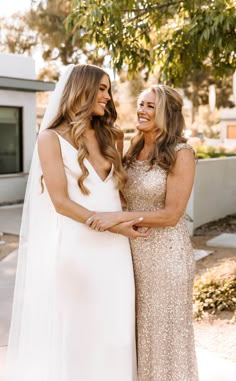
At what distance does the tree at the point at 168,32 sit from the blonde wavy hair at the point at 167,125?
108 inches

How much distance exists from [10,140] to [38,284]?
38.5 ft

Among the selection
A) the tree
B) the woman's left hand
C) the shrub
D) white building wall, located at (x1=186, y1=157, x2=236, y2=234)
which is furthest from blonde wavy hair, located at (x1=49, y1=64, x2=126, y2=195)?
white building wall, located at (x1=186, y1=157, x2=236, y2=234)

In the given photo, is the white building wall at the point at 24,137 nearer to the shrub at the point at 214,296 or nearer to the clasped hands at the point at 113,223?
the shrub at the point at 214,296

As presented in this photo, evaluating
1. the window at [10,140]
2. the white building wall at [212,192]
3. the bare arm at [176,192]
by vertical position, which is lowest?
the bare arm at [176,192]

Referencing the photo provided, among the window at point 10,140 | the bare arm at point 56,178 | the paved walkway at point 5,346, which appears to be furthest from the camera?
the window at point 10,140

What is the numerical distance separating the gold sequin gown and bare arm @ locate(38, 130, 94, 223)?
40cm

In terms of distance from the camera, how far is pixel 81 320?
2.90 metres

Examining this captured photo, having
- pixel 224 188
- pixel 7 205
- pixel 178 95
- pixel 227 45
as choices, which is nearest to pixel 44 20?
pixel 7 205

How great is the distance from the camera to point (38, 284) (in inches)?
118

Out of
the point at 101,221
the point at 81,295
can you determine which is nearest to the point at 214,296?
the point at 81,295

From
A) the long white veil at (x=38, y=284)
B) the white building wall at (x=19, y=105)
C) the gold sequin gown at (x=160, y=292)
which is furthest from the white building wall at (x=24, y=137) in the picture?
the gold sequin gown at (x=160, y=292)

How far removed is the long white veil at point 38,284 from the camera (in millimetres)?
2902

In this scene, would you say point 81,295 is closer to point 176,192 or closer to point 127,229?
point 127,229

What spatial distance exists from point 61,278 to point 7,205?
35.9ft
